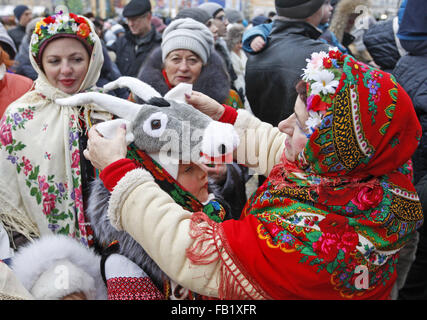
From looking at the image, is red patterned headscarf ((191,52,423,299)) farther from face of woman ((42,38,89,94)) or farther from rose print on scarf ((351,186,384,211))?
face of woman ((42,38,89,94))

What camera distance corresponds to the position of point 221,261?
1.22 meters

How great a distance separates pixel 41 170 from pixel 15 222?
0.29m

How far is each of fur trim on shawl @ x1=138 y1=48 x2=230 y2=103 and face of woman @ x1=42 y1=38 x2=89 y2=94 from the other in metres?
0.71

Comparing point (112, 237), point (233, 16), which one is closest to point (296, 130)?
Result: point (112, 237)

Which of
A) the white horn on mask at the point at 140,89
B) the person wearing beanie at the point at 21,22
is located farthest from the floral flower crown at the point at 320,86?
the person wearing beanie at the point at 21,22

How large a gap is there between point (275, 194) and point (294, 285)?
328 millimetres

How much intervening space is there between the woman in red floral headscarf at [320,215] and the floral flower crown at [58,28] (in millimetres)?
1038

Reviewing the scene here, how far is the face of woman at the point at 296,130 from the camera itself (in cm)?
139

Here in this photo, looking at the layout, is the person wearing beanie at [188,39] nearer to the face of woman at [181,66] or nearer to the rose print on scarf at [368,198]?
the face of woman at [181,66]

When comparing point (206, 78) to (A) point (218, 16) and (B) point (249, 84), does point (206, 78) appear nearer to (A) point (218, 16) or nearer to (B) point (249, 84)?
(B) point (249, 84)

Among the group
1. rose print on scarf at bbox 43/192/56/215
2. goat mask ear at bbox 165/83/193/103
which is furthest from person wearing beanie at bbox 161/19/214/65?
rose print on scarf at bbox 43/192/56/215

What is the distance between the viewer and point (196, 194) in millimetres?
1530

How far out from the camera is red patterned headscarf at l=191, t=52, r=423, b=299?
1.21 m

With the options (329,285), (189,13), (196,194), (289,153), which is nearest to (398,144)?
(289,153)
